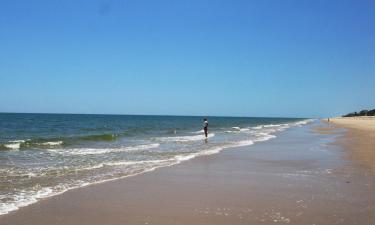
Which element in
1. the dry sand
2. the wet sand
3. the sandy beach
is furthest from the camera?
the dry sand

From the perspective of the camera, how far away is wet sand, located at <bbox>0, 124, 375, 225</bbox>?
7301 mm

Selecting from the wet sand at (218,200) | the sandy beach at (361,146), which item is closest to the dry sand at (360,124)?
the sandy beach at (361,146)

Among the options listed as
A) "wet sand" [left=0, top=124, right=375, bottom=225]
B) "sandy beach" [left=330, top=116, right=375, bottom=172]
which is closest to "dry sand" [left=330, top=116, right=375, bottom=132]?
"sandy beach" [left=330, top=116, right=375, bottom=172]

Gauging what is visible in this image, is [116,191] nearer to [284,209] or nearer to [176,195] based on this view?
[176,195]

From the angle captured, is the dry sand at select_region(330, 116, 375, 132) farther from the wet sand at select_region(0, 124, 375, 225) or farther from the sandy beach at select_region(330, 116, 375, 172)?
the wet sand at select_region(0, 124, 375, 225)

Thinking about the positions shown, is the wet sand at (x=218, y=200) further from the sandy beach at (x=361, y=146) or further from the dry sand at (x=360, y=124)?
the dry sand at (x=360, y=124)

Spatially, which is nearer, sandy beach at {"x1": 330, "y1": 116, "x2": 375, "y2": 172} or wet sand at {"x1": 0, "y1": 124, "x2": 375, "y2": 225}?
wet sand at {"x1": 0, "y1": 124, "x2": 375, "y2": 225}

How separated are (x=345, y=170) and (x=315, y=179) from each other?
2.30 meters

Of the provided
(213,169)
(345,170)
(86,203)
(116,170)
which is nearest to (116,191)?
(86,203)

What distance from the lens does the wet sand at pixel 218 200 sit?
24.0 feet

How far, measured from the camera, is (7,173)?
12945 mm

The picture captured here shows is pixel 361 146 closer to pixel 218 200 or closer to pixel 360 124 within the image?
pixel 218 200

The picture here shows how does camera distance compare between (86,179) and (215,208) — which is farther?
(86,179)

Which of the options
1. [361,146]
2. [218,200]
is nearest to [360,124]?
[361,146]
